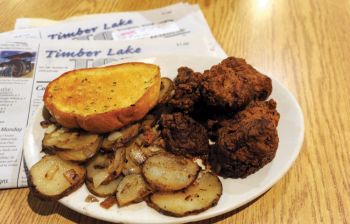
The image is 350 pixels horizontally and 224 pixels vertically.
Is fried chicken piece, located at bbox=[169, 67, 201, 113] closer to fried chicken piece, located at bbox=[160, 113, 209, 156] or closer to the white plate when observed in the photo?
fried chicken piece, located at bbox=[160, 113, 209, 156]

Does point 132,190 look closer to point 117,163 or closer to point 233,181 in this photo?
point 117,163

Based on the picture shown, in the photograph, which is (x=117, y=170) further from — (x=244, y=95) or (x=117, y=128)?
(x=244, y=95)

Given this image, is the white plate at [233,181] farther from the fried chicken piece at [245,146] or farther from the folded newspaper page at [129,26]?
the folded newspaper page at [129,26]

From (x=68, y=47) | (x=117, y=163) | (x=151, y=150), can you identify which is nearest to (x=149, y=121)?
(x=151, y=150)

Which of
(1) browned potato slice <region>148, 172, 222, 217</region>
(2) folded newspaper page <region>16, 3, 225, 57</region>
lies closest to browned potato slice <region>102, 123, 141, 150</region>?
(1) browned potato slice <region>148, 172, 222, 217</region>

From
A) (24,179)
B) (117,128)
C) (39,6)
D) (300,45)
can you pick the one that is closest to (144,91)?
(117,128)

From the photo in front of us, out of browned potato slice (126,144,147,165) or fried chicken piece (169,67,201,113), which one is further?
fried chicken piece (169,67,201,113)
